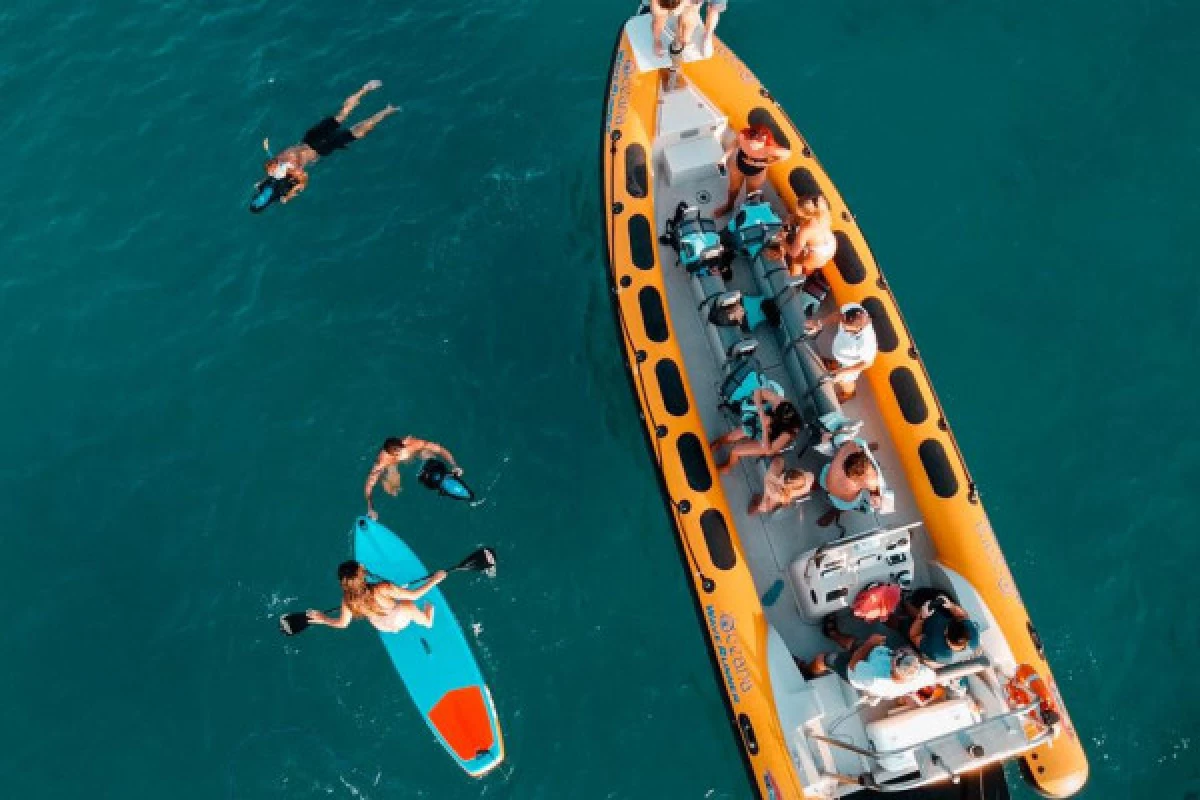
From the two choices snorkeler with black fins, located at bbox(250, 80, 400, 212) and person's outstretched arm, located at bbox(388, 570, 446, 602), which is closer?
person's outstretched arm, located at bbox(388, 570, 446, 602)

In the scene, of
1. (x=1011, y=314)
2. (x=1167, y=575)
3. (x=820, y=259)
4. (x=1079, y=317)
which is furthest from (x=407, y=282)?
(x=1167, y=575)

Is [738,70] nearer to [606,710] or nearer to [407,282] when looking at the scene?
[407,282]

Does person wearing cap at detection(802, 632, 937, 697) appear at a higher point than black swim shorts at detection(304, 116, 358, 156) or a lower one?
lower

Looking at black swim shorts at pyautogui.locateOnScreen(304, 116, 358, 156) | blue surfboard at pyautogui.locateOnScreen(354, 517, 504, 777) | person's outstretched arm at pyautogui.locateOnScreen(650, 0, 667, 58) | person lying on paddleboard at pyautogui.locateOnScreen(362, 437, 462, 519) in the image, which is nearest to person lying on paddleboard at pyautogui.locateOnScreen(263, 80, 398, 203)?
black swim shorts at pyautogui.locateOnScreen(304, 116, 358, 156)

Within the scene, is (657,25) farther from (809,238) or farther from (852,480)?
(852,480)

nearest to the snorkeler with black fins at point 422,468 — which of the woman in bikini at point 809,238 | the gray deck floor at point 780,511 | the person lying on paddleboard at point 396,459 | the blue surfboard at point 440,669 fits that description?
the person lying on paddleboard at point 396,459

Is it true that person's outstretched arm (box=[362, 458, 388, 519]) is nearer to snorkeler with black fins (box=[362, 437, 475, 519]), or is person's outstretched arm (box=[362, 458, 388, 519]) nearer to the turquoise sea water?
snorkeler with black fins (box=[362, 437, 475, 519])

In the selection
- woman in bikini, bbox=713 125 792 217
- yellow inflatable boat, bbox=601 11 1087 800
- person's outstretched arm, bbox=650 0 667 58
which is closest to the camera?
yellow inflatable boat, bbox=601 11 1087 800

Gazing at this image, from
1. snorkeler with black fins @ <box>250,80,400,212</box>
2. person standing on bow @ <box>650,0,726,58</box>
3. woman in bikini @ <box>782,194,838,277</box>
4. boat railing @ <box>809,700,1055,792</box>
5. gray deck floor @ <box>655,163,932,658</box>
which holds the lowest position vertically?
boat railing @ <box>809,700,1055,792</box>
